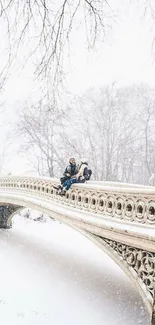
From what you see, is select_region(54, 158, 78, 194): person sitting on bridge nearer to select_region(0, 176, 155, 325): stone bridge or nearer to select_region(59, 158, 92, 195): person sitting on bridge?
select_region(59, 158, 92, 195): person sitting on bridge

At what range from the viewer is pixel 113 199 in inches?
268

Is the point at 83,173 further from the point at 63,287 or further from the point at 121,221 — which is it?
the point at 63,287

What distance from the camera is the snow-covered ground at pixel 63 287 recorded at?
7.60 m

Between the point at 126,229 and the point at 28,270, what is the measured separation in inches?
221

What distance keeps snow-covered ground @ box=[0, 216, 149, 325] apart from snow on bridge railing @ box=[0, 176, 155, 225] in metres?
2.19

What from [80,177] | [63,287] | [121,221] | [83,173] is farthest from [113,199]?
[63,287]

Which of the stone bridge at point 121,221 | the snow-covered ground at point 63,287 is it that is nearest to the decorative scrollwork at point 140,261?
the stone bridge at point 121,221

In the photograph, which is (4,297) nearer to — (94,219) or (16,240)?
(94,219)

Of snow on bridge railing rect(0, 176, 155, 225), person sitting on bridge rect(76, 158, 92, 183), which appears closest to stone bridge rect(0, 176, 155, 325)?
snow on bridge railing rect(0, 176, 155, 225)

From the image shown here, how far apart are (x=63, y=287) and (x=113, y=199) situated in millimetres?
3832

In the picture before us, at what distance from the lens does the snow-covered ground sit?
7602 millimetres

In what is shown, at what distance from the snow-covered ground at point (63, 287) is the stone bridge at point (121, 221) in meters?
1.71

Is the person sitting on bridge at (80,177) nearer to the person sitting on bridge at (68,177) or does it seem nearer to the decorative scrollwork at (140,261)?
the person sitting on bridge at (68,177)

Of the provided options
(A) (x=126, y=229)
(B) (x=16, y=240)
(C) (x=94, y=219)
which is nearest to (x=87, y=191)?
(C) (x=94, y=219)
